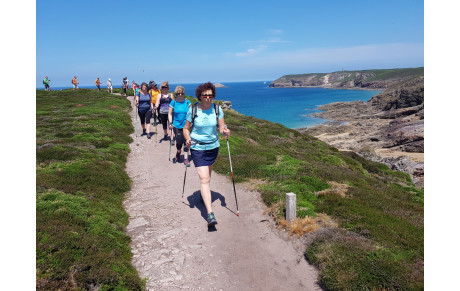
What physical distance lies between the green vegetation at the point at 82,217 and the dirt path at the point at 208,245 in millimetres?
529

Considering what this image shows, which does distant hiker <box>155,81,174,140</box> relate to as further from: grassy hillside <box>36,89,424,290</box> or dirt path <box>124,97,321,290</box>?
dirt path <box>124,97,321,290</box>

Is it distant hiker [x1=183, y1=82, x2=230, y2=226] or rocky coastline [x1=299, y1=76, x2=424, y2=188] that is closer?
distant hiker [x1=183, y1=82, x2=230, y2=226]

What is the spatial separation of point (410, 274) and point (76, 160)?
1388 cm

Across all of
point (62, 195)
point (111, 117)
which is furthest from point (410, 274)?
point (111, 117)

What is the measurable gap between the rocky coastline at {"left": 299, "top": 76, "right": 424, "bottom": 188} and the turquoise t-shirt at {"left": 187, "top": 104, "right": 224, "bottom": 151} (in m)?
23.7

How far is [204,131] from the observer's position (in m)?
8.20

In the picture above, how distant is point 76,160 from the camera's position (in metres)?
14.1

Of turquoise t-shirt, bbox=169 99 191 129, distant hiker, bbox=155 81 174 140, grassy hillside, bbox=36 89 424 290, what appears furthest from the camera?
distant hiker, bbox=155 81 174 140

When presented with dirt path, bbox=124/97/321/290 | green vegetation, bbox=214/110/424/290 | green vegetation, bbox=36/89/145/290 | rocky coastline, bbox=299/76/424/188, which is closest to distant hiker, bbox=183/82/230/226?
dirt path, bbox=124/97/321/290

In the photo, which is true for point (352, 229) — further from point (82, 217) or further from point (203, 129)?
point (82, 217)

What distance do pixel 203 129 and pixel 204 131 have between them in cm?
7

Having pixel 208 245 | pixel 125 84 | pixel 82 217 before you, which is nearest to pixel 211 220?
pixel 208 245

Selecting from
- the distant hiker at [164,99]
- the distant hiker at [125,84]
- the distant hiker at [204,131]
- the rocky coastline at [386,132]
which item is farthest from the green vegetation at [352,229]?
the distant hiker at [125,84]

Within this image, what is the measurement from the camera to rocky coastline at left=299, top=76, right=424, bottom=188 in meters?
36.8
